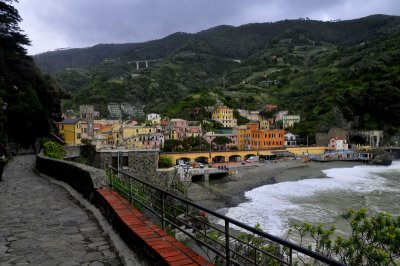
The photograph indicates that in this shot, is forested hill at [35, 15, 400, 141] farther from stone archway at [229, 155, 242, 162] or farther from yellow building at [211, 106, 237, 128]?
stone archway at [229, 155, 242, 162]

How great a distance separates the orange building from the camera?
7500 centimetres

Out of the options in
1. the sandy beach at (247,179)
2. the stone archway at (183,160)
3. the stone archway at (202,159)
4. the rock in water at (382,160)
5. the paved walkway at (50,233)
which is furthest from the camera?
the rock in water at (382,160)

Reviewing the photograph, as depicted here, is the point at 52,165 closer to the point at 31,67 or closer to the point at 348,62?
the point at 31,67

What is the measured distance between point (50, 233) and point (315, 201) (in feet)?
92.6

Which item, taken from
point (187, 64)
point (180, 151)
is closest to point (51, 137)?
point (180, 151)

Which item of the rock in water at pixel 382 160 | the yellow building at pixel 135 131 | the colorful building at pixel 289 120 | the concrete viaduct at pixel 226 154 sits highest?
the colorful building at pixel 289 120

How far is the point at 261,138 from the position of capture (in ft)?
246

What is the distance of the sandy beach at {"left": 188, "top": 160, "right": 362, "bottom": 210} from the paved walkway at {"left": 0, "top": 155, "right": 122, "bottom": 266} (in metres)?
21.9

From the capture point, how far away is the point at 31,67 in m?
30.4

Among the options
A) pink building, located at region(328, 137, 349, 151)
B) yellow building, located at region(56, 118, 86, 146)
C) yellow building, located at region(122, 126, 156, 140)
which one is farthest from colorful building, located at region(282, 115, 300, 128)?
yellow building, located at region(56, 118, 86, 146)

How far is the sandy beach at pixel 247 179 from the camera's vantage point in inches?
1340

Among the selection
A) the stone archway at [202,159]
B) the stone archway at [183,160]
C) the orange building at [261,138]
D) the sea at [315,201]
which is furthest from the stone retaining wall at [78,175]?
the orange building at [261,138]

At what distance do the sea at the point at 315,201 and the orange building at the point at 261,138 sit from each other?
29.3 metres

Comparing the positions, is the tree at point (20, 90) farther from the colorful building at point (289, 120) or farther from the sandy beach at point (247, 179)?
the colorful building at point (289, 120)
